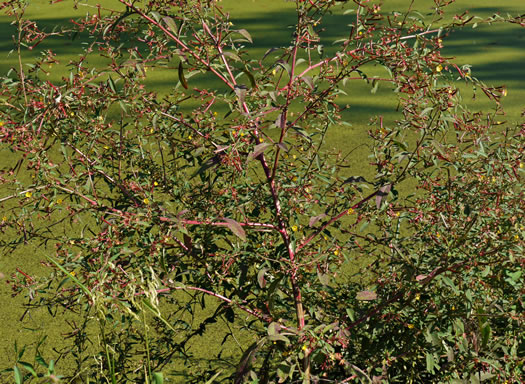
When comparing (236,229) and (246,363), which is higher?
A: (236,229)

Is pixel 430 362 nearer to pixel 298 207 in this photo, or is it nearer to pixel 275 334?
pixel 275 334

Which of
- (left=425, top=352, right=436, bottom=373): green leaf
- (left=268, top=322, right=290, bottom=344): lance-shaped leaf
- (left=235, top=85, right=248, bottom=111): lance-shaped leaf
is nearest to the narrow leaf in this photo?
(left=235, top=85, right=248, bottom=111): lance-shaped leaf

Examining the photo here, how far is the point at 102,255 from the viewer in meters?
1.10

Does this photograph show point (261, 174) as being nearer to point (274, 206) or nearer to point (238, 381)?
point (274, 206)

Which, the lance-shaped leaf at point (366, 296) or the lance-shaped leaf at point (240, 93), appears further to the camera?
the lance-shaped leaf at point (366, 296)

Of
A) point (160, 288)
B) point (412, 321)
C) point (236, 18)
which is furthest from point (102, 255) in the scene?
point (236, 18)

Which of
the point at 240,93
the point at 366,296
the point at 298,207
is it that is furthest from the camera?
the point at 298,207

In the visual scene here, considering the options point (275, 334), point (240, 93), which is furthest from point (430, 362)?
point (240, 93)

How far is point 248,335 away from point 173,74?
110 inches

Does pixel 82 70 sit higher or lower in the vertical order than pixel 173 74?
higher

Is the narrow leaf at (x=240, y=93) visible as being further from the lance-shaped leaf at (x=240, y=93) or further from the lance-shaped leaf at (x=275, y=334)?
the lance-shaped leaf at (x=275, y=334)

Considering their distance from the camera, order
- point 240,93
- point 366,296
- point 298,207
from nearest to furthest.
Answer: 1. point 240,93
2. point 366,296
3. point 298,207

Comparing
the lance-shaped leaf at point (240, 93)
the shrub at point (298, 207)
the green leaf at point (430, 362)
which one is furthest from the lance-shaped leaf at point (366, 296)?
the lance-shaped leaf at point (240, 93)

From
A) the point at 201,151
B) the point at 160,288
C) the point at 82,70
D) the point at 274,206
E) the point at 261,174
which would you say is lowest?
the point at 261,174
